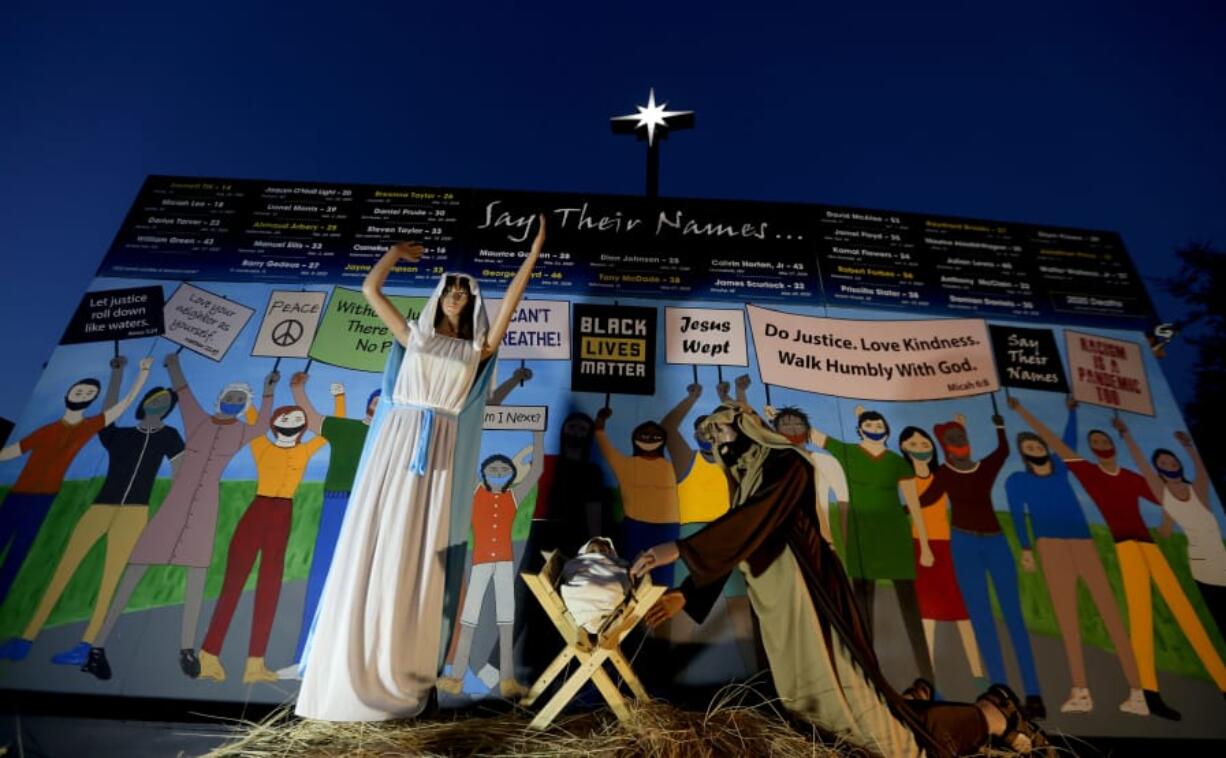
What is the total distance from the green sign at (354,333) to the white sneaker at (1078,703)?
5.44m

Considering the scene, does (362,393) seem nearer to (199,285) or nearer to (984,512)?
(199,285)

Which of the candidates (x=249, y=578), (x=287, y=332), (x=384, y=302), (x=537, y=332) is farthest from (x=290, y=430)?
(x=537, y=332)

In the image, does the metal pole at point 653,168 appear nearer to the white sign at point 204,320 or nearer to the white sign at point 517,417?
the white sign at point 517,417

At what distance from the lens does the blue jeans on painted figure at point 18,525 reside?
4543 mm

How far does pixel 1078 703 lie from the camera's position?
433cm

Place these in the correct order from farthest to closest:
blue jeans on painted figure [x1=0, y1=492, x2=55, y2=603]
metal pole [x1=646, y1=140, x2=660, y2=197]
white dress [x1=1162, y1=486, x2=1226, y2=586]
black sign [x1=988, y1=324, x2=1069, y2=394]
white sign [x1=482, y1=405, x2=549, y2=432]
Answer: metal pole [x1=646, y1=140, x2=660, y2=197] → black sign [x1=988, y1=324, x2=1069, y2=394] → white sign [x1=482, y1=405, x2=549, y2=432] → white dress [x1=1162, y1=486, x2=1226, y2=586] → blue jeans on painted figure [x1=0, y1=492, x2=55, y2=603]

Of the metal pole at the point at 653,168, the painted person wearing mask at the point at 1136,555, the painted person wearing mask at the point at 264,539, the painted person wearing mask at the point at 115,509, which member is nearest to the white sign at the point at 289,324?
the painted person wearing mask at the point at 264,539

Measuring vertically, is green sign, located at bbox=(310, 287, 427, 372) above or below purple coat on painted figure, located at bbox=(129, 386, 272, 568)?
above

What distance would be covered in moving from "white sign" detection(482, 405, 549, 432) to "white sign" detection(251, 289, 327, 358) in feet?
5.50

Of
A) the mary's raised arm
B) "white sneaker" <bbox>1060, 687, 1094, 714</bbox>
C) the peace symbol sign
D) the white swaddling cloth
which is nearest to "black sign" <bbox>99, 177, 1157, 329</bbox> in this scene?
the peace symbol sign

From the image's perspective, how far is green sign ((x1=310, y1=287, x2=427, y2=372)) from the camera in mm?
5375

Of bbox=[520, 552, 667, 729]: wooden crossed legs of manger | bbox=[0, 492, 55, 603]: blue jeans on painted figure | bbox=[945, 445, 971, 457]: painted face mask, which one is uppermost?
bbox=[945, 445, 971, 457]: painted face mask

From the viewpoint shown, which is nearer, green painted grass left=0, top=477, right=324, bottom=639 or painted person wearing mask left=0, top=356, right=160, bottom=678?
painted person wearing mask left=0, top=356, right=160, bottom=678

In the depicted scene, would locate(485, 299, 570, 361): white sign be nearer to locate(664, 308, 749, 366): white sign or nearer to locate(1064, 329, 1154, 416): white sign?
locate(664, 308, 749, 366): white sign
